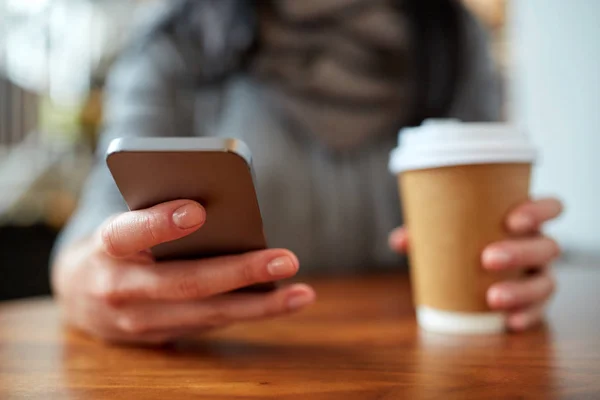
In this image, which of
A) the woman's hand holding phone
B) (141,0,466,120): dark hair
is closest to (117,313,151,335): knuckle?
the woman's hand holding phone

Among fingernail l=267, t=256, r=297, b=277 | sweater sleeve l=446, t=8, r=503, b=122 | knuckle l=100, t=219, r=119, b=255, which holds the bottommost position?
fingernail l=267, t=256, r=297, b=277

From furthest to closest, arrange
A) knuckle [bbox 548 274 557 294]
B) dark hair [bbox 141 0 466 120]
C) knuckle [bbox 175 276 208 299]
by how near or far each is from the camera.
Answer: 1. dark hair [bbox 141 0 466 120]
2. knuckle [bbox 548 274 557 294]
3. knuckle [bbox 175 276 208 299]

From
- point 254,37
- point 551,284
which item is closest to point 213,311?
point 551,284

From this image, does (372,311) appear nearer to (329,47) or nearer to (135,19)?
(329,47)

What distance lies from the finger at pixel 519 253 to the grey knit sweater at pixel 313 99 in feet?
2.07

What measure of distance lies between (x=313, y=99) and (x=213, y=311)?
809mm

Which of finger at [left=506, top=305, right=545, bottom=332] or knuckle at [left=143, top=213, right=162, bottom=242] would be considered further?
finger at [left=506, top=305, right=545, bottom=332]

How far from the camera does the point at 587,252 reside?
1.70 metres

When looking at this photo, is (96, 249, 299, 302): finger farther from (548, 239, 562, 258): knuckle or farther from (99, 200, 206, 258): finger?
(548, 239, 562, 258): knuckle

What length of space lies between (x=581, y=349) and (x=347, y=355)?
0.70ft

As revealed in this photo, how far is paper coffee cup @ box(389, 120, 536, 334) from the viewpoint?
21.0 inches

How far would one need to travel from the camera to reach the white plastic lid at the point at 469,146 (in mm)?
525

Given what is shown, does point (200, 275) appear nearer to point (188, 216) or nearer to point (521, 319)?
point (188, 216)

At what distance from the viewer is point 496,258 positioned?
0.53 metres
